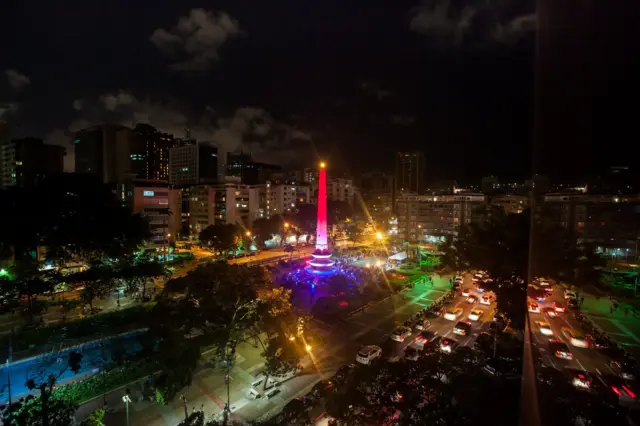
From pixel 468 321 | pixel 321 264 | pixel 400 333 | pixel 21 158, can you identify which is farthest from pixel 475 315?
pixel 21 158

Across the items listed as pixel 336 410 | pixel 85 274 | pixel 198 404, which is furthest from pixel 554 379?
pixel 85 274

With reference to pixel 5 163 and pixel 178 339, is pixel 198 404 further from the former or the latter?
pixel 5 163

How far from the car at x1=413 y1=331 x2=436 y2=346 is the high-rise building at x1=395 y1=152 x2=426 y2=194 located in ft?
286

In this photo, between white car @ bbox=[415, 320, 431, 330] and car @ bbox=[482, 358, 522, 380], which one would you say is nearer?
car @ bbox=[482, 358, 522, 380]

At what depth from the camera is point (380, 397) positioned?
4871mm

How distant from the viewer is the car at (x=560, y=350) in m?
12.8

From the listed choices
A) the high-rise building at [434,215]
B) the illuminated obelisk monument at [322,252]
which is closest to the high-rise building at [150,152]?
the high-rise building at [434,215]

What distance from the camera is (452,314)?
661 inches

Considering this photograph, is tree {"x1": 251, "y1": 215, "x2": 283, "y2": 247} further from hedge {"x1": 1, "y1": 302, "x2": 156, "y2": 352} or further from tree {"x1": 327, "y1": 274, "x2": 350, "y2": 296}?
hedge {"x1": 1, "y1": 302, "x2": 156, "y2": 352}

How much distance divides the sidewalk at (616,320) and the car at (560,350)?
3.06m

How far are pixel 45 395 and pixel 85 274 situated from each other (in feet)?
42.3

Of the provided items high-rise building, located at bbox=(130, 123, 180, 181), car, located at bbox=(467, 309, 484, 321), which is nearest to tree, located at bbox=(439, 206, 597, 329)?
car, located at bbox=(467, 309, 484, 321)

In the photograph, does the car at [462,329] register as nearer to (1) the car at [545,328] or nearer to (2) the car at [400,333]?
(2) the car at [400,333]

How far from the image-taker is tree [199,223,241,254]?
31.8m
